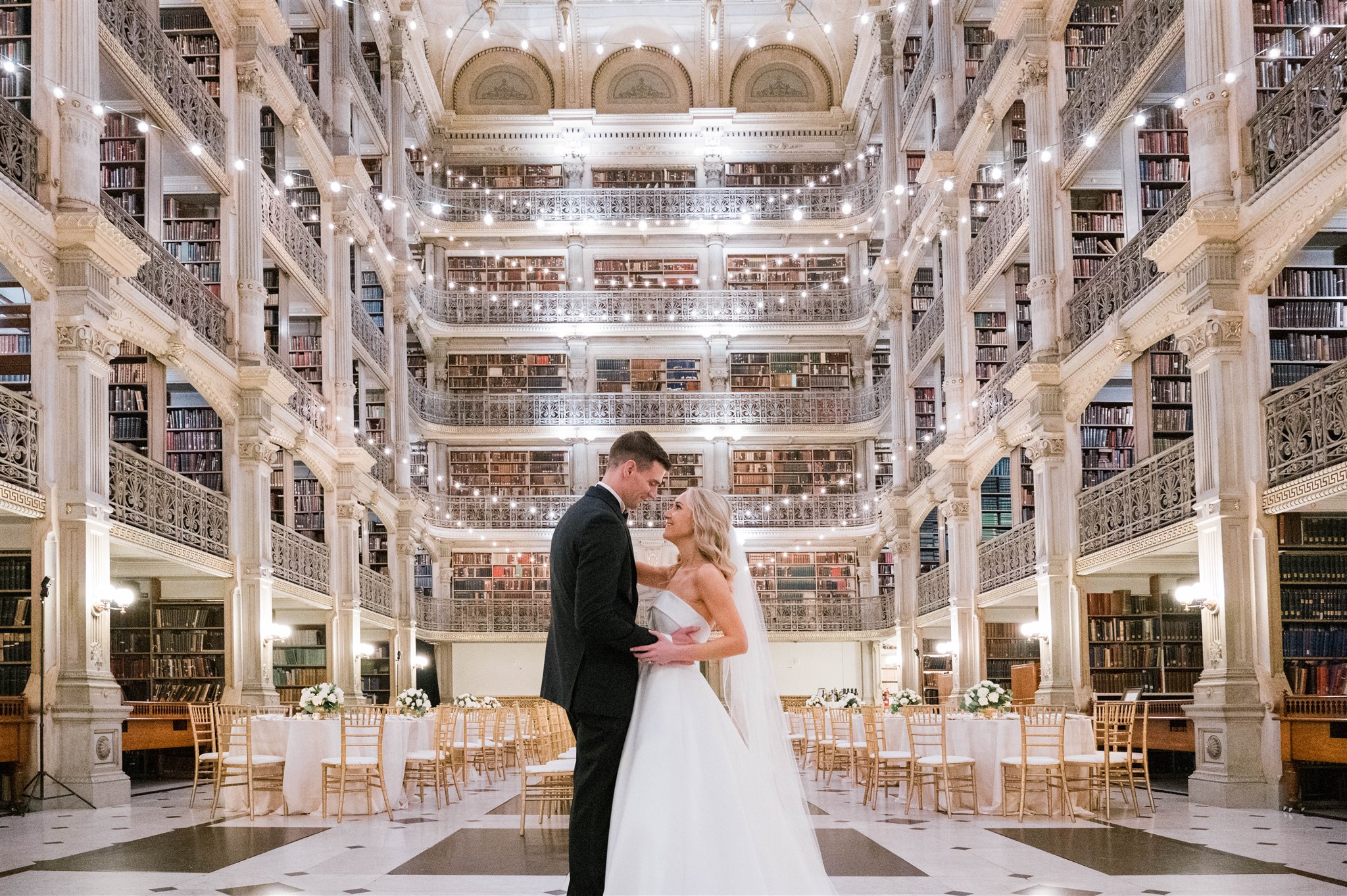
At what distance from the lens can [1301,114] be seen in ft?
29.3

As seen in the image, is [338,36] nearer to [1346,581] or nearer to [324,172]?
[324,172]

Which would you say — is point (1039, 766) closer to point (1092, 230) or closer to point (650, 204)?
point (1092, 230)

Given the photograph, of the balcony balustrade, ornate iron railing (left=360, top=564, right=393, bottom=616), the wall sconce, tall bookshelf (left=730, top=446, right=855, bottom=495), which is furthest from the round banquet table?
tall bookshelf (left=730, top=446, right=855, bottom=495)

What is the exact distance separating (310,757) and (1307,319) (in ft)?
27.7

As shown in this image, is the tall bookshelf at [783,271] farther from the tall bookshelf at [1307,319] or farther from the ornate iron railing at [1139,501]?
the tall bookshelf at [1307,319]

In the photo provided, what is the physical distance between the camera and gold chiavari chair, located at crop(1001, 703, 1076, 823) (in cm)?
856

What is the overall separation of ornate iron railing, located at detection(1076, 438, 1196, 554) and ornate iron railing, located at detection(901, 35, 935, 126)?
9.20m

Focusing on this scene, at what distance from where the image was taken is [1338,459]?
855 centimetres

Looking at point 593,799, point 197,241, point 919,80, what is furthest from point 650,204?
point 593,799

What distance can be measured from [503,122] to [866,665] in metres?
13.4

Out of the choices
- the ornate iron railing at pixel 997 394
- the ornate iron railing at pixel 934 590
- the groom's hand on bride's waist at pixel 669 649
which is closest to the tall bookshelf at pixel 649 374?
the ornate iron railing at pixel 934 590

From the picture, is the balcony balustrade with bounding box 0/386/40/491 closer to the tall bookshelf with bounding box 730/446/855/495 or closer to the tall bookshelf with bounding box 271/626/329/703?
the tall bookshelf with bounding box 271/626/329/703

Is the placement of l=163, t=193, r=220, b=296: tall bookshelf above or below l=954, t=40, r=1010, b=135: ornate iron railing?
below

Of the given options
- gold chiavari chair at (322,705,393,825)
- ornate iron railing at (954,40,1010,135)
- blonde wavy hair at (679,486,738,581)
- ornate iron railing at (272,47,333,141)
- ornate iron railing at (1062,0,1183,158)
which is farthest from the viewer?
ornate iron railing at (954,40,1010,135)
